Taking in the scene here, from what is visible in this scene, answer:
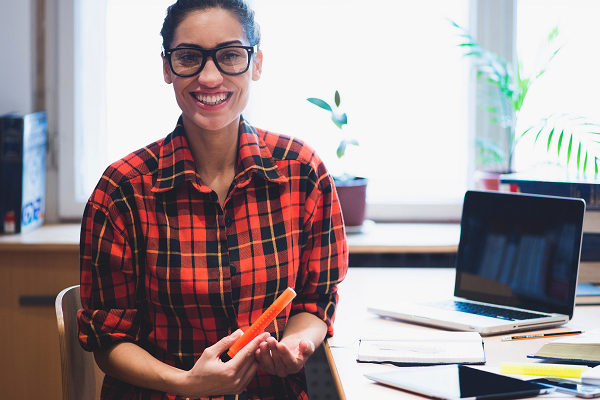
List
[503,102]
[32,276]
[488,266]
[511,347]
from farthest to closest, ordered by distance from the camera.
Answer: [503,102], [32,276], [488,266], [511,347]

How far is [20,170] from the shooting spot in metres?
1.89

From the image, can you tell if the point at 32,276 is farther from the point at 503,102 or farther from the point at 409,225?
the point at 503,102

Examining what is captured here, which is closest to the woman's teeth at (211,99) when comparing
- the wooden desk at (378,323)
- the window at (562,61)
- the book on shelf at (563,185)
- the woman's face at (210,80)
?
the woman's face at (210,80)

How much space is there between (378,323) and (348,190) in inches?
28.9

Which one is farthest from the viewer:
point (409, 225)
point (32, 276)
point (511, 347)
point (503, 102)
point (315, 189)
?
point (409, 225)

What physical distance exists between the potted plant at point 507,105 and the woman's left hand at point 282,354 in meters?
1.23

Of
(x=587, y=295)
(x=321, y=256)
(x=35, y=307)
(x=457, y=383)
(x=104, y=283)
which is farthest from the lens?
(x=35, y=307)

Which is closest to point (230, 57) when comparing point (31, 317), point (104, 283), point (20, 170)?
point (104, 283)

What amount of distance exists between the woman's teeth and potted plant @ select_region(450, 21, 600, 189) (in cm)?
115

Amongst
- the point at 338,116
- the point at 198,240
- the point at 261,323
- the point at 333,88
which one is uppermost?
the point at 333,88

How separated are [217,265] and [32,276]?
102cm

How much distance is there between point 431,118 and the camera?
2279 mm

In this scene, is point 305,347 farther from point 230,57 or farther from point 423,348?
point 230,57

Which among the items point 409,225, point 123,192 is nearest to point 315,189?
point 123,192
